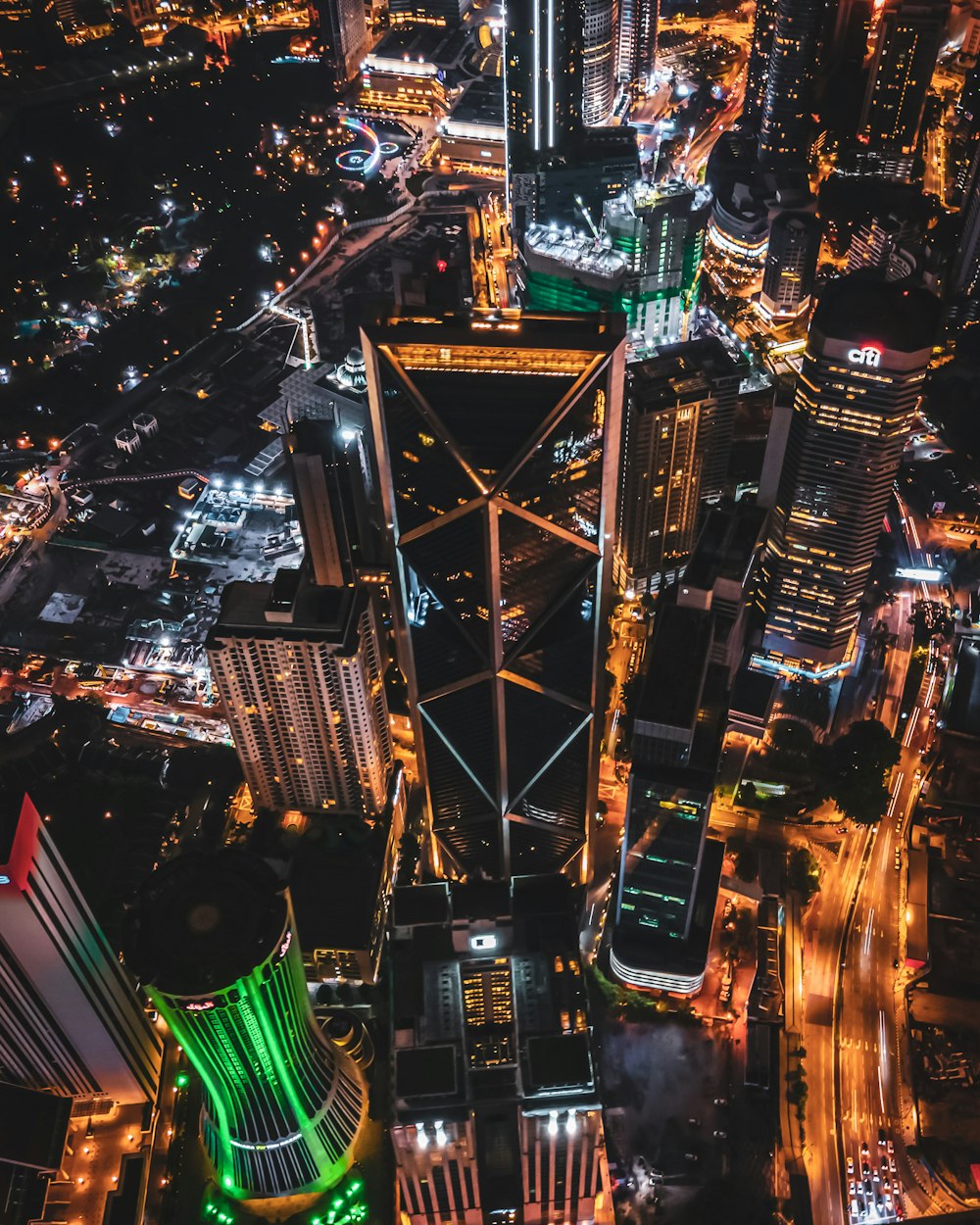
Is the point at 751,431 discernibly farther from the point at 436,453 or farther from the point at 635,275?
the point at 436,453

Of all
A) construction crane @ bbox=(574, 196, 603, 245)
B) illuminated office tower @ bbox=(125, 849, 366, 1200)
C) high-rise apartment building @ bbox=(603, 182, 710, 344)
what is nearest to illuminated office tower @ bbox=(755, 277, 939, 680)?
high-rise apartment building @ bbox=(603, 182, 710, 344)

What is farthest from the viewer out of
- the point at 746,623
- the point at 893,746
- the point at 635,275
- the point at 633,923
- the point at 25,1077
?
the point at 635,275

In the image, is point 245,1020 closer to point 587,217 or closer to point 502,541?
point 502,541

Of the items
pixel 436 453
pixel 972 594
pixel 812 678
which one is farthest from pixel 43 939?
pixel 972 594

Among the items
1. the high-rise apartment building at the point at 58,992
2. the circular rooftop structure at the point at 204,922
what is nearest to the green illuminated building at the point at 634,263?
the circular rooftop structure at the point at 204,922

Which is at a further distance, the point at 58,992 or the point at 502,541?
the point at 58,992

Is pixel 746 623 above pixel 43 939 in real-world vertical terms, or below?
below

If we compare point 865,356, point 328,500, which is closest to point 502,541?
point 328,500
